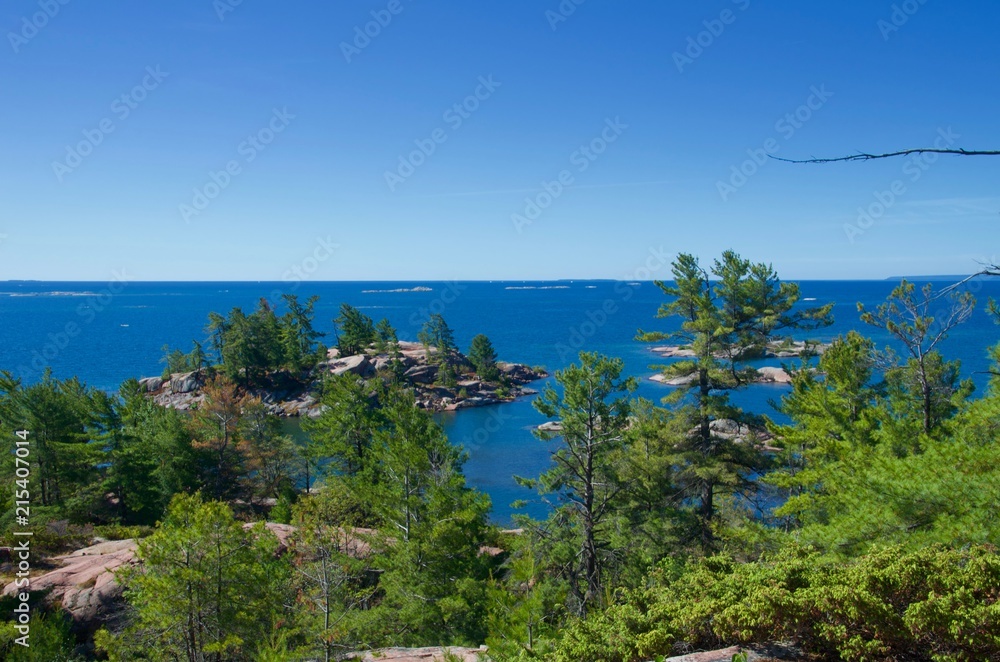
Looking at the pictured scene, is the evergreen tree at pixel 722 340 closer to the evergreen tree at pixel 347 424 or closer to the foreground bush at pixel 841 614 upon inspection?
the foreground bush at pixel 841 614

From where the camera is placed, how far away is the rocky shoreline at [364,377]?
63.8m

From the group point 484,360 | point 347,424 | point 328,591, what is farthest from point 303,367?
point 328,591

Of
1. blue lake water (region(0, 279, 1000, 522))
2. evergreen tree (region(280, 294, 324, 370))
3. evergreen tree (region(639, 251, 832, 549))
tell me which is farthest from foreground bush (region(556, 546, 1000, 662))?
evergreen tree (region(280, 294, 324, 370))

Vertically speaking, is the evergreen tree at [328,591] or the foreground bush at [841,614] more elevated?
the foreground bush at [841,614]

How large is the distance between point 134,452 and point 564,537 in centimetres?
2312

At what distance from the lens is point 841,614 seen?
5.59m

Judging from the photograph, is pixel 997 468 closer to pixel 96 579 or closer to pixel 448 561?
pixel 448 561

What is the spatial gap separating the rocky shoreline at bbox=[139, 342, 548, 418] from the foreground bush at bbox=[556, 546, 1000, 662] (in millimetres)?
56355

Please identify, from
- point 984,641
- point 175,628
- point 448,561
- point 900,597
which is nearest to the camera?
point 984,641

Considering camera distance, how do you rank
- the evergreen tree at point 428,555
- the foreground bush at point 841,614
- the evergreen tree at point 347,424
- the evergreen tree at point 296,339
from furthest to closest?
the evergreen tree at point 296,339 → the evergreen tree at point 347,424 → the evergreen tree at point 428,555 → the foreground bush at point 841,614

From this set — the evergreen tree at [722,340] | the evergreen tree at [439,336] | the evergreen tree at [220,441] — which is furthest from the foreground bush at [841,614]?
the evergreen tree at [439,336]

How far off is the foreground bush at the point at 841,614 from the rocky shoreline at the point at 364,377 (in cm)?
5636

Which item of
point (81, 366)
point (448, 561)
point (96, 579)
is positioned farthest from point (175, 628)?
point (81, 366)

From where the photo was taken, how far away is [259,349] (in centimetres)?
6794
